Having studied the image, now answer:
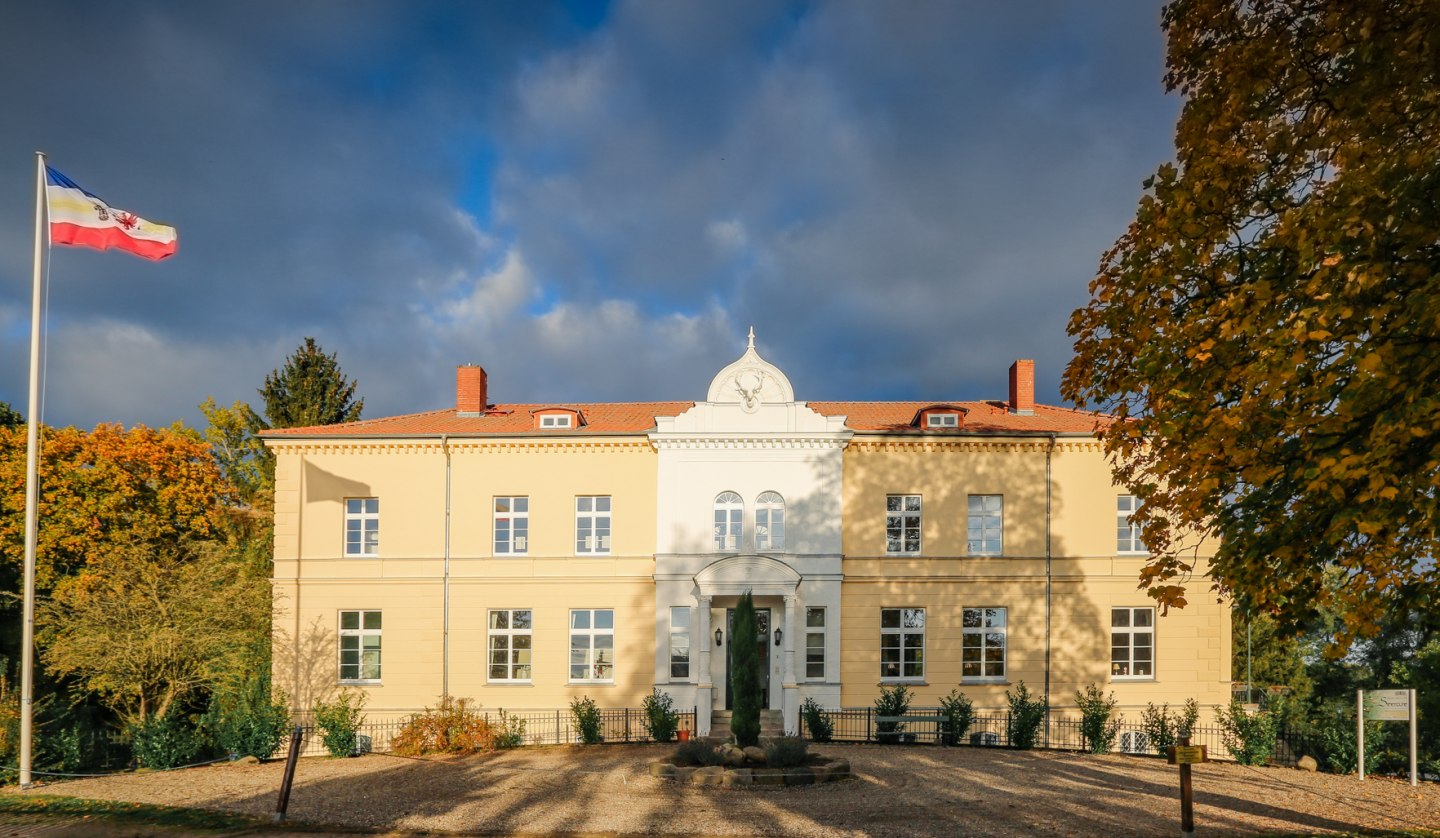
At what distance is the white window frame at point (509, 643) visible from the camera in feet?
83.7

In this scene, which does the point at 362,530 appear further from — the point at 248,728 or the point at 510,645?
the point at 248,728

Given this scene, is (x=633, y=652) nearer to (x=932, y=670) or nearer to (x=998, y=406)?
(x=932, y=670)

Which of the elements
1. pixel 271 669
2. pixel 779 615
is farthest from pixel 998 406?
pixel 271 669

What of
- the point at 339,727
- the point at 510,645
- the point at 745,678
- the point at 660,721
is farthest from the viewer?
the point at 510,645

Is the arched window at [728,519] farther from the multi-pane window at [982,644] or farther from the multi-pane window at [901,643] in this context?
the multi-pane window at [982,644]

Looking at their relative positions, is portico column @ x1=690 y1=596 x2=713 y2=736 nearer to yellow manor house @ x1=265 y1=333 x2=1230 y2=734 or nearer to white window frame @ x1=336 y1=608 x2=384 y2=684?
yellow manor house @ x1=265 y1=333 x2=1230 y2=734

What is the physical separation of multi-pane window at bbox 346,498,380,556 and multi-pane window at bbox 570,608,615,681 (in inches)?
245

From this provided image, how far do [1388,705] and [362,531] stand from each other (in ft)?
81.9

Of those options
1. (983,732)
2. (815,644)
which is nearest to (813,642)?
(815,644)

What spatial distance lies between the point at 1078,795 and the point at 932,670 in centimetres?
930

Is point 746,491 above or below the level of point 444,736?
above

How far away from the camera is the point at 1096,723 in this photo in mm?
22250

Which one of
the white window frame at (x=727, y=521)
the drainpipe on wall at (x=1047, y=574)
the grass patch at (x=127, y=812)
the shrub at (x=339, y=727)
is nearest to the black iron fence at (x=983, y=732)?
the drainpipe on wall at (x=1047, y=574)

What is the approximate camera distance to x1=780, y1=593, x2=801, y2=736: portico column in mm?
24047
